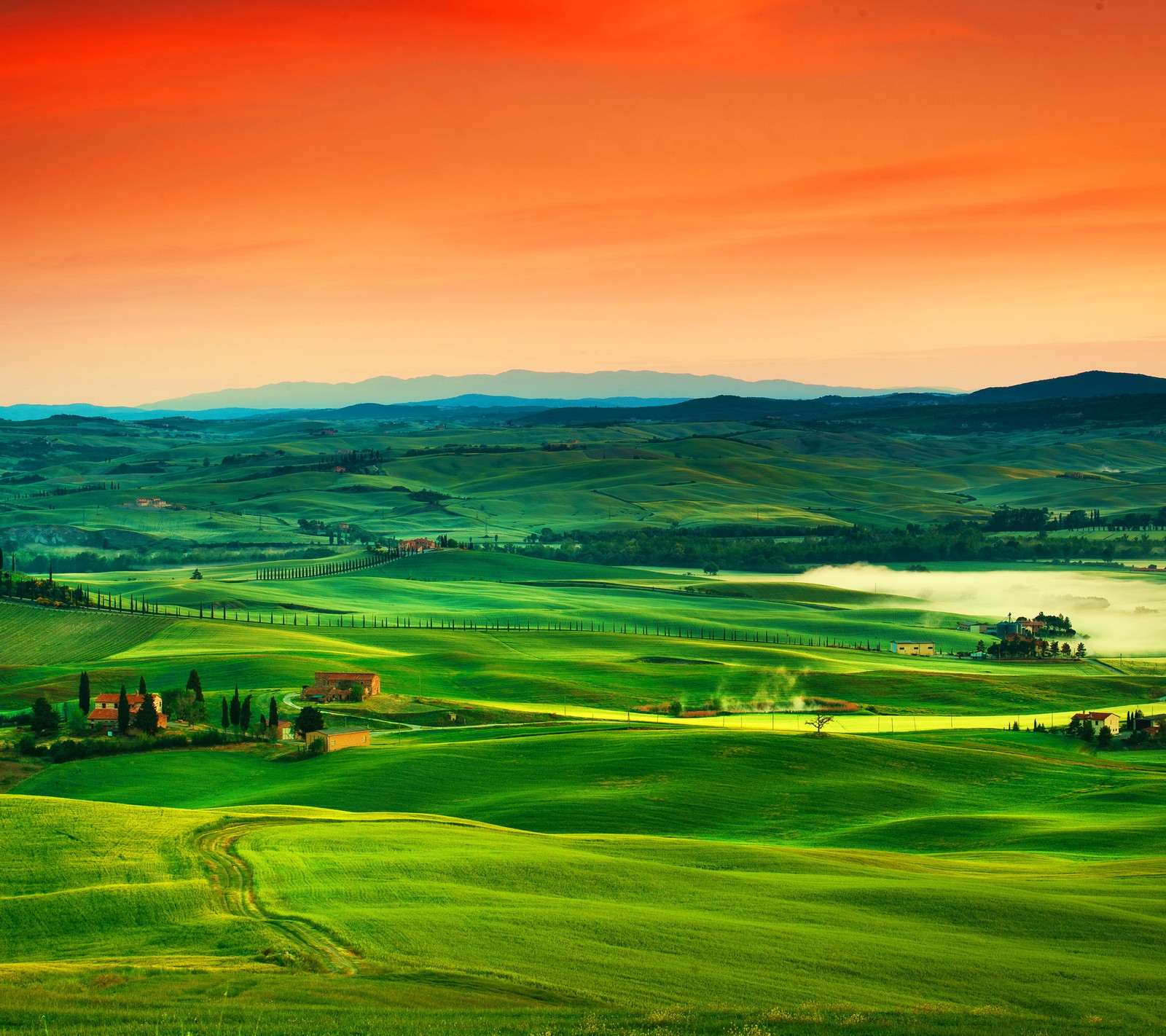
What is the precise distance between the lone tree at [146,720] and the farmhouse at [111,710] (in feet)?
4.14

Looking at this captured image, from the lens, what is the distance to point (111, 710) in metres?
91.9

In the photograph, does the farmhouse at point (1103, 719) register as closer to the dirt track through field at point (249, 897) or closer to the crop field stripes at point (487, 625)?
the crop field stripes at point (487, 625)

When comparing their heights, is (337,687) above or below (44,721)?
below

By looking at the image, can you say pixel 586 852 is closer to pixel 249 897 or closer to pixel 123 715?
pixel 249 897

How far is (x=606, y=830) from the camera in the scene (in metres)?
61.7

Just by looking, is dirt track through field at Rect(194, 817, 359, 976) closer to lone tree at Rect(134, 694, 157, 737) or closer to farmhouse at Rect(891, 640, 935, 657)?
lone tree at Rect(134, 694, 157, 737)

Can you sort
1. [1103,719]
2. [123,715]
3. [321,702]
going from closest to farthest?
[123,715], [1103,719], [321,702]

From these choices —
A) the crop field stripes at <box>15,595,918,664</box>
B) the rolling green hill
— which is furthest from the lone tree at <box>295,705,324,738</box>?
the crop field stripes at <box>15,595,918,664</box>

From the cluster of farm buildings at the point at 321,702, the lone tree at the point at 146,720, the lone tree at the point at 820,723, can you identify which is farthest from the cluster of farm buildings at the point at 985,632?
the lone tree at the point at 146,720

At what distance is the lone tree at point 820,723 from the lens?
281 ft

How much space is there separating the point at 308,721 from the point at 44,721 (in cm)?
1715

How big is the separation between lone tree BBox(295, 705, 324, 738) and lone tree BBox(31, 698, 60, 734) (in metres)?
15.7

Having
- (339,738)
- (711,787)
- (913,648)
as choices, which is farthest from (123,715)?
(913,648)

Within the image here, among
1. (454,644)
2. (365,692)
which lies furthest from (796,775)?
(454,644)
